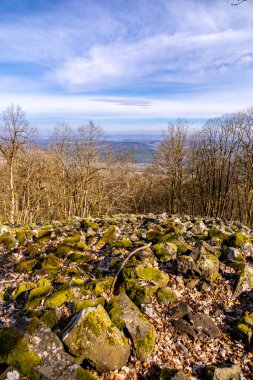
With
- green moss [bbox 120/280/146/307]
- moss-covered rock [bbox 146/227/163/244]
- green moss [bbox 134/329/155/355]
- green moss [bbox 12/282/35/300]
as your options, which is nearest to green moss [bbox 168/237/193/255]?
moss-covered rock [bbox 146/227/163/244]

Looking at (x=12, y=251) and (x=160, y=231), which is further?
(x=160, y=231)

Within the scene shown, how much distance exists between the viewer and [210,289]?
866cm

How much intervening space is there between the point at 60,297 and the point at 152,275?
2913 mm

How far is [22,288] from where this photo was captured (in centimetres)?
821

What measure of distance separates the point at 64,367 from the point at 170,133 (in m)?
26.6

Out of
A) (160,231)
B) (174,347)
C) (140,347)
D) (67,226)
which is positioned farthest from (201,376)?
(67,226)

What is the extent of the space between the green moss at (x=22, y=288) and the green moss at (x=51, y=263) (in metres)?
1.23

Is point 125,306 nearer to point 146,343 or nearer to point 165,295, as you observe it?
point 146,343

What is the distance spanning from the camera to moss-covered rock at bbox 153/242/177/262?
32.2 feet

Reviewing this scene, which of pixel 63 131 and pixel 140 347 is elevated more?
pixel 63 131

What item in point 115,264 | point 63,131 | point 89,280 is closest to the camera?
point 89,280

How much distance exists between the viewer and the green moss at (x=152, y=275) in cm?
857

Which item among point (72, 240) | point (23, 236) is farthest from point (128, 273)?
point (23, 236)

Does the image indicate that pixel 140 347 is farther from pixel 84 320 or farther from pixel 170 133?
pixel 170 133
